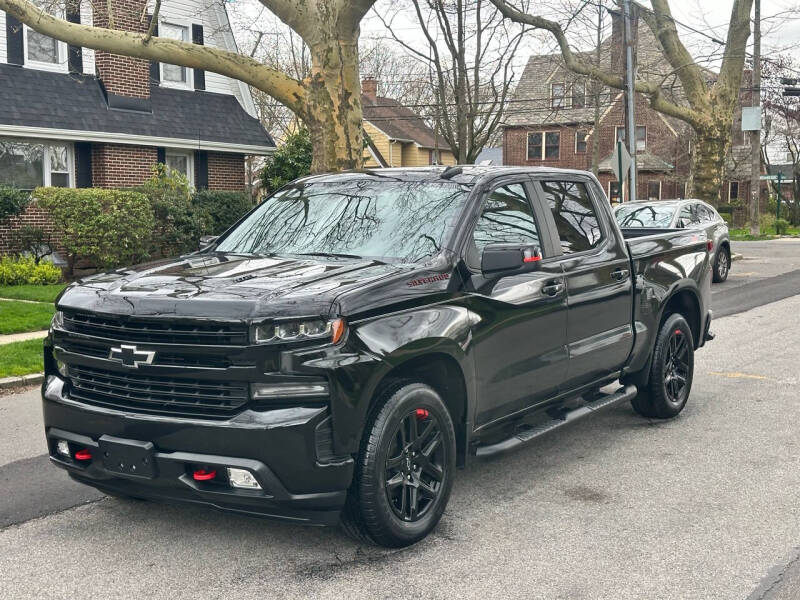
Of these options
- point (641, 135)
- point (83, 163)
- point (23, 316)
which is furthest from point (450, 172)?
point (641, 135)

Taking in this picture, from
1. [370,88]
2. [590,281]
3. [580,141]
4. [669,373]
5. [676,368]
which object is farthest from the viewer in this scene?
[580,141]

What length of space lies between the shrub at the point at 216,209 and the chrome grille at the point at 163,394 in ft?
56.5

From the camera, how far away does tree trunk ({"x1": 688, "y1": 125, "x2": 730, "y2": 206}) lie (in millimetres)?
28734

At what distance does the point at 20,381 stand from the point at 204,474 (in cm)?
591

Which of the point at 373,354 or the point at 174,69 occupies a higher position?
the point at 174,69

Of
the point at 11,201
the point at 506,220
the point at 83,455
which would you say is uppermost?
the point at 11,201

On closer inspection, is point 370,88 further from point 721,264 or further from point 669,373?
point 669,373

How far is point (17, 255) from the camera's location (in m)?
19.3

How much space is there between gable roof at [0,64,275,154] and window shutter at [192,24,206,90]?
25 centimetres

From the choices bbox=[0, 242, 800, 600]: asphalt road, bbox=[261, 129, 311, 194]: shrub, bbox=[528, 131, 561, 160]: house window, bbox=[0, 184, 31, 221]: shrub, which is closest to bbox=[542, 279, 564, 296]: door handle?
bbox=[0, 242, 800, 600]: asphalt road

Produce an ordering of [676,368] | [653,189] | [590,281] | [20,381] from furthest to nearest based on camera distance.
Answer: [653,189] < [20,381] < [676,368] < [590,281]

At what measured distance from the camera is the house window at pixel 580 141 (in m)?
57.9

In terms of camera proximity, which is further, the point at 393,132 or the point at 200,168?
the point at 393,132

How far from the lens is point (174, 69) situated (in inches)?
1015
